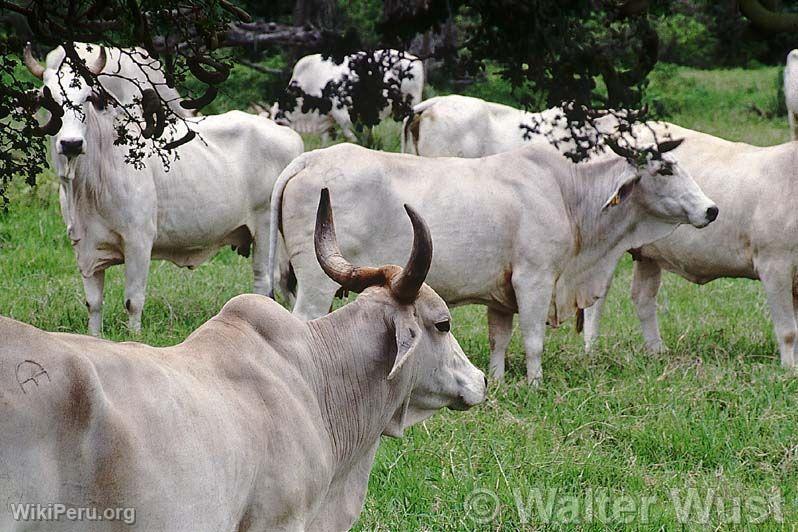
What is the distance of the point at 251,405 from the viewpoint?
3.10 meters

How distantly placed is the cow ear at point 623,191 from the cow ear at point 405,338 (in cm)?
316

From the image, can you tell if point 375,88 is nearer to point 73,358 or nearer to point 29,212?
point 73,358

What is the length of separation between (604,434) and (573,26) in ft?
7.62

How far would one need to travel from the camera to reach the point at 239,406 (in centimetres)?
305

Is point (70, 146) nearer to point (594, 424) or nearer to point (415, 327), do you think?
point (594, 424)

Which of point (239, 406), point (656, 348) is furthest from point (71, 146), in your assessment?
point (239, 406)

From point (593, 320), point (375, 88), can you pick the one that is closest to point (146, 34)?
point (375, 88)

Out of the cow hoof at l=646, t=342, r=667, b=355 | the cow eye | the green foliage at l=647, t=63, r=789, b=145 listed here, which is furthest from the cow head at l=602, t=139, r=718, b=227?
the green foliage at l=647, t=63, r=789, b=145

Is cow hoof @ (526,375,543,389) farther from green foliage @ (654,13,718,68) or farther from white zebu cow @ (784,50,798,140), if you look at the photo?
green foliage @ (654,13,718,68)

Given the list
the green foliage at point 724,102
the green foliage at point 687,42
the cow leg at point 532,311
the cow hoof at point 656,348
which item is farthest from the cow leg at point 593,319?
the green foliage at point 687,42

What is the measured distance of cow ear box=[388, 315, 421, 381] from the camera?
11.5 feet

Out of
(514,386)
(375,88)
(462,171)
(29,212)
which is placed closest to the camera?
(375,88)

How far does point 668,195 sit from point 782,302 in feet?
3.02

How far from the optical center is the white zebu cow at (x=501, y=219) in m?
6.12
